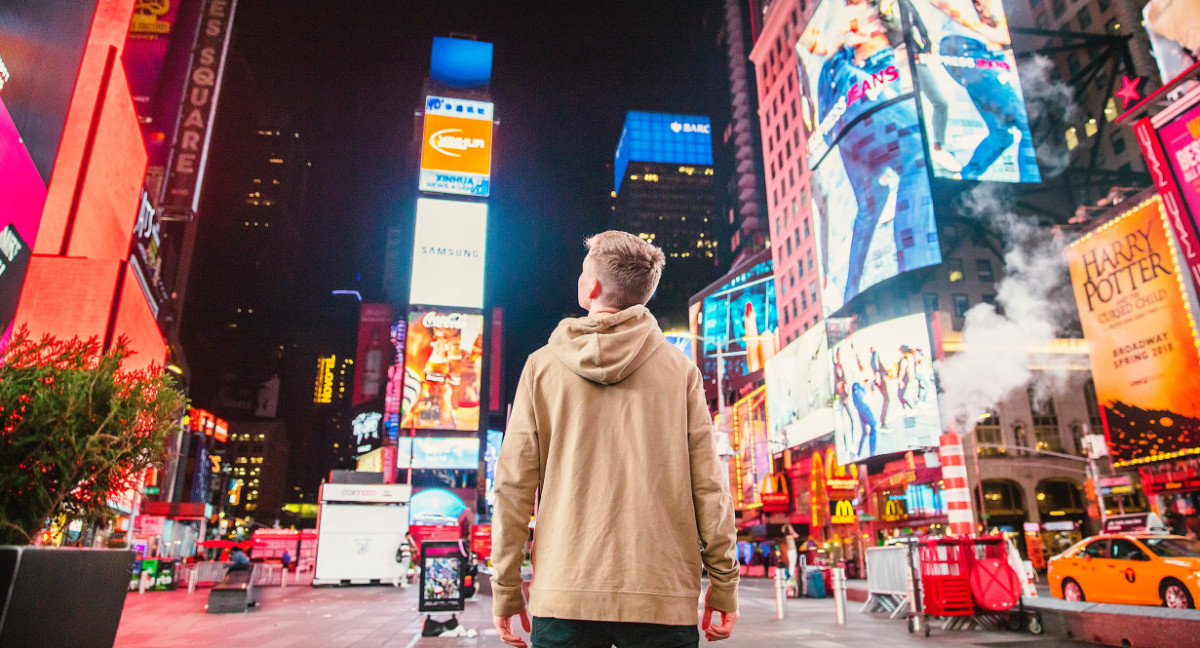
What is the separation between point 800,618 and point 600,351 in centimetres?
1233

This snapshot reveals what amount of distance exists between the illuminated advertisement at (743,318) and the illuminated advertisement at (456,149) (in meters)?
28.5

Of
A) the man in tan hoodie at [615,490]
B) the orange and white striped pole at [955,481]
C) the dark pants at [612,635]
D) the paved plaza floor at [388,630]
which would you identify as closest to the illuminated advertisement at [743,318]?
the orange and white striped pole at [955,481]

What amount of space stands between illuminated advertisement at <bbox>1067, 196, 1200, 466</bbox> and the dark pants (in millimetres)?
27197

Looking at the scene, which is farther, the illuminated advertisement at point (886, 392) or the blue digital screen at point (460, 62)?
the blue digital screen at point (460, 62)

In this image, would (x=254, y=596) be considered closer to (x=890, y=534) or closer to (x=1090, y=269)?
(x=1090, y=269)

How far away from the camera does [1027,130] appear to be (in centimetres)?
4031

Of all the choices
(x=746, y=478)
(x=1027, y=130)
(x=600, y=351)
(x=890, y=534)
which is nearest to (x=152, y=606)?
(x=600, y=351)

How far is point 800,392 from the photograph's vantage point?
46625 millimetres

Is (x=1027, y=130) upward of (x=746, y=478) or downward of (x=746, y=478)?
upward

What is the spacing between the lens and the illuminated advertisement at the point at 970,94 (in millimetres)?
39750

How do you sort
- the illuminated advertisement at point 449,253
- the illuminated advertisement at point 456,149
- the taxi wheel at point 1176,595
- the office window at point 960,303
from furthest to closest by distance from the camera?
1. the illuminated advertisement at point 456,149
2. the illuminated advertisement at point 449,253
3. the office window at point 960,303
4. the taxi wheel at point 1176,595

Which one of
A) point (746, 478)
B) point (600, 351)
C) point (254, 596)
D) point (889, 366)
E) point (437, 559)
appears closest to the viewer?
point (600, 351)

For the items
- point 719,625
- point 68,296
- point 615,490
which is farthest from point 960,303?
point 615,490

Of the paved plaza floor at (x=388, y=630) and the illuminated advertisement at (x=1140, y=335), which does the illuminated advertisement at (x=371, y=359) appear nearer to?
the paved plaza floor at (x=388, y=630)
